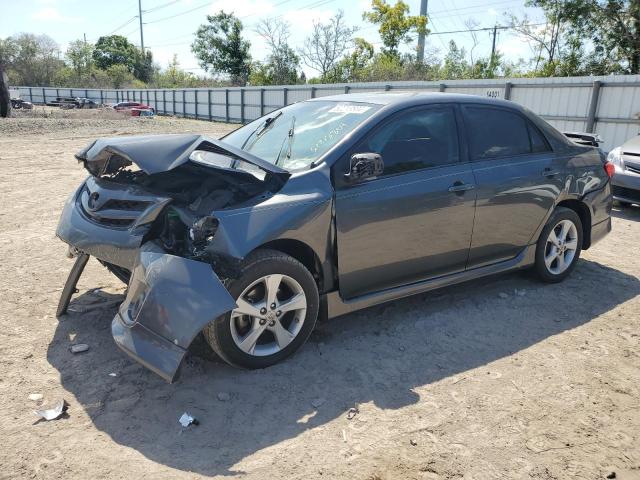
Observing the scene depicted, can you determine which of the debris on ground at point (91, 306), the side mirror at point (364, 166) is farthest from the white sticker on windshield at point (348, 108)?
the debris on ground at point (91, 306)

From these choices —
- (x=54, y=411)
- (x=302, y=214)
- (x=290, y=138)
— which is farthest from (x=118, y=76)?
(x=54, y=411)

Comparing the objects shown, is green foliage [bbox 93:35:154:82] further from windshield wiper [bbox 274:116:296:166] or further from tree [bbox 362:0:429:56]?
windshield wiper [bbox 274:116:296:166]

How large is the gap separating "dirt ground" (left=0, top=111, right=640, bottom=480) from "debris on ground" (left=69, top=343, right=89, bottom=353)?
0.16 ft

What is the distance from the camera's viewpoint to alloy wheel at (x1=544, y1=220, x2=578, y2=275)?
498 cm

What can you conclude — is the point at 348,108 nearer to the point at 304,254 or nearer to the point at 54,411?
the point at 304,254

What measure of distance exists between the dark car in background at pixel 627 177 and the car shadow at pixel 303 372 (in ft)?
15.1

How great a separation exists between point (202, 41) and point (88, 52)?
109 feet

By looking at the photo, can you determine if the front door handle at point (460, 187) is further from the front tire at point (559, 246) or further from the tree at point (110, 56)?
the tree at point (110, 56)

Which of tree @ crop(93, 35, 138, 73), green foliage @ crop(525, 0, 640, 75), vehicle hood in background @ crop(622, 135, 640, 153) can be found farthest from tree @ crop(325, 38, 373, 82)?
tree @ crop(93, 35, 138, 73)

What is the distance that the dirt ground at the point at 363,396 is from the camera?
261 cm

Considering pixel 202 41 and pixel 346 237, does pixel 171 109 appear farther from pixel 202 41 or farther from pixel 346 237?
pixel 346 237

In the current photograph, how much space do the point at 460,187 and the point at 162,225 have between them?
2248mm

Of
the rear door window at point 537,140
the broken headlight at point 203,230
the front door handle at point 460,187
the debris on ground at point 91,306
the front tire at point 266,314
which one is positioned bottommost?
the debris on ground at point 91,306

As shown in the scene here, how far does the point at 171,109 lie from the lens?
49.8m
